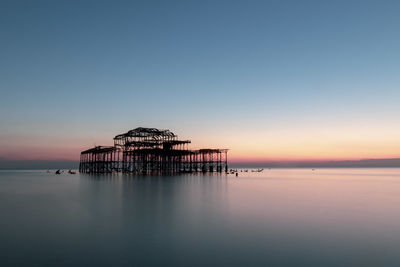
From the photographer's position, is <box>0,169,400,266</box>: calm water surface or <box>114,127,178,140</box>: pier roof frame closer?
<box>0,169,400,266</box>: calm water surface

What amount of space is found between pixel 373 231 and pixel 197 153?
233ft

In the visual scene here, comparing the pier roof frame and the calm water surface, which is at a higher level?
the pier roof frame

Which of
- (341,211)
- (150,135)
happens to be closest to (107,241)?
(341,211)

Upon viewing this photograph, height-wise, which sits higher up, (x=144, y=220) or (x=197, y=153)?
(x=197, y=153)

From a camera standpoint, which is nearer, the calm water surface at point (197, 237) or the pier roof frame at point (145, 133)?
the calm water surface at point (197, 237)

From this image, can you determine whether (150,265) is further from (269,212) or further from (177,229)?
(269,212)

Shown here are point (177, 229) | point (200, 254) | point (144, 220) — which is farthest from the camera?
point (144, 220)

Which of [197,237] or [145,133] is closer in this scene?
[197,237]

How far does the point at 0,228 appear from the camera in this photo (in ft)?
50.3

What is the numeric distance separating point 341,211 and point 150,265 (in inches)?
661

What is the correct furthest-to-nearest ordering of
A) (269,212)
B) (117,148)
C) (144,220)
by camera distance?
1. (117,148)
2. (269,212)
3. (144,220)

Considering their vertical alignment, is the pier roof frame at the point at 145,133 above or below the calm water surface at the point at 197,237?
above

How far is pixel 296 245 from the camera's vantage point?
40.5 ft

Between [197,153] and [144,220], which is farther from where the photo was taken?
[197,153]
